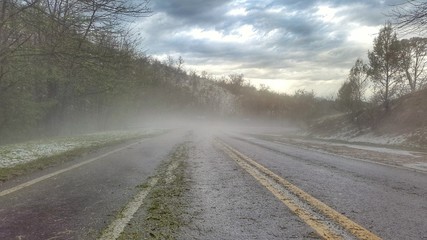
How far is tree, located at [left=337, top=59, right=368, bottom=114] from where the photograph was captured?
33.9 metres

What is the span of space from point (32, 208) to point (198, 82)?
5584 inches

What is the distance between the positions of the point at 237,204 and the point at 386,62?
28.6 meters

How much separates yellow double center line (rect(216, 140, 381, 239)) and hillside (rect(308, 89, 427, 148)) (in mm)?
17538

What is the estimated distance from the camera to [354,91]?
35.0m

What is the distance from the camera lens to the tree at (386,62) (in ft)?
95.2

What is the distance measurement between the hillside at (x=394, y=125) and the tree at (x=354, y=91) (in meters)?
1.23

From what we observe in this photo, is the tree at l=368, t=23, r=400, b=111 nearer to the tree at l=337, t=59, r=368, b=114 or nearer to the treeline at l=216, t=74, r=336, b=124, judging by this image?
the tree at l=337, t=59, r=368, b=114

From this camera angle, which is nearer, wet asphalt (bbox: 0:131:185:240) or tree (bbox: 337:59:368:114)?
wet asphalt (bbox: 0:131:185:240)

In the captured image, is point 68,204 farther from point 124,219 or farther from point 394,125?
point 394,125

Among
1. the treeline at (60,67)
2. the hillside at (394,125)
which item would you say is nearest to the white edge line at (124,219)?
the treeline at (60,67)

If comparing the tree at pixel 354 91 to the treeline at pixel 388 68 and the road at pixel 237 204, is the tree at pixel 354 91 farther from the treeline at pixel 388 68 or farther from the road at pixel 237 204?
the road at pixel 237 204

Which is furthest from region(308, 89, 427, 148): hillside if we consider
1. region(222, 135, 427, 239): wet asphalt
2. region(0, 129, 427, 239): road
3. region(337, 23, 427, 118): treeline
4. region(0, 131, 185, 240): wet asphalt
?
region(0, 131, 185, 240): wet asphalt

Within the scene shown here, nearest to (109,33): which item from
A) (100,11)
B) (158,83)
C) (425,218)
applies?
(100,11)

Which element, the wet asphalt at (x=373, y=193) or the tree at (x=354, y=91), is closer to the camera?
the wet asphalt at (x=373, y=193)
